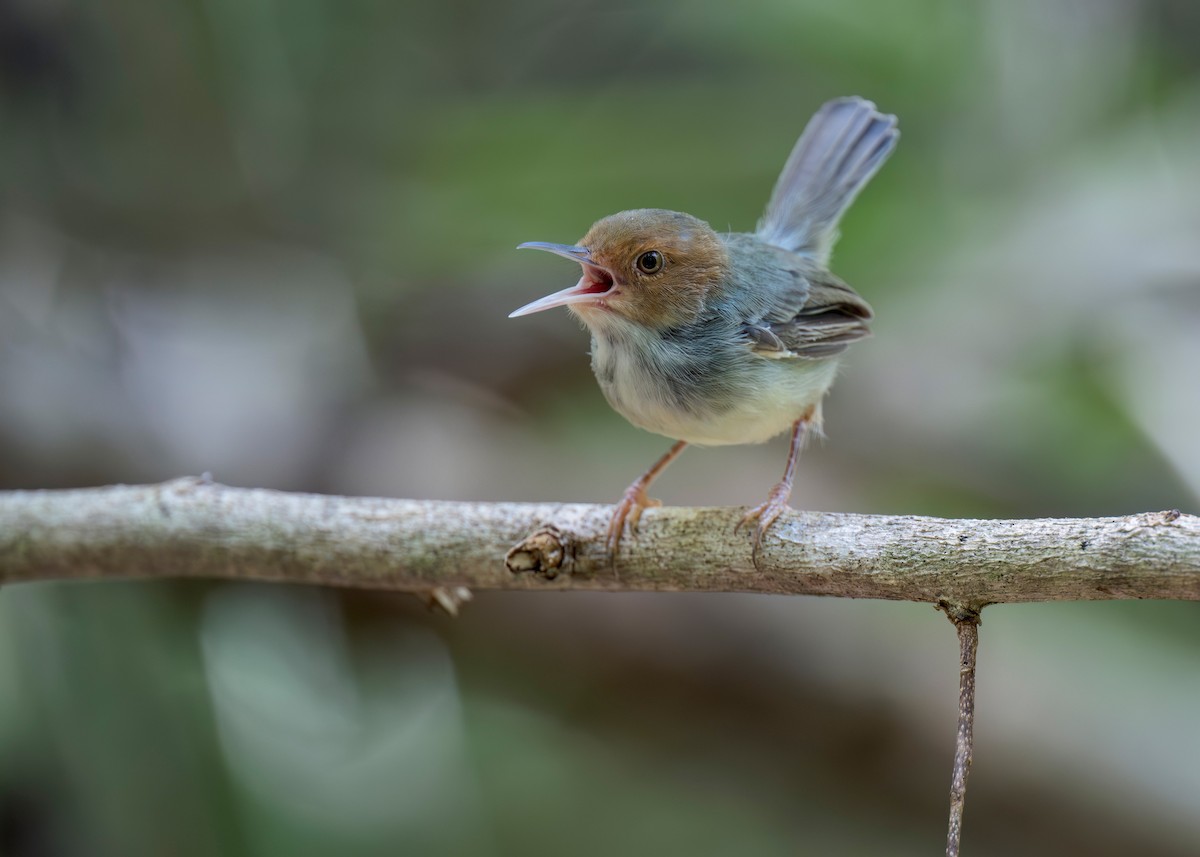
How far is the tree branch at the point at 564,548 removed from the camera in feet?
6.04

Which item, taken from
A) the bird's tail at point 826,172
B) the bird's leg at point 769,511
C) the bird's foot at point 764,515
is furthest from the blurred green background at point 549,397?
the bird's foot at point 764,515

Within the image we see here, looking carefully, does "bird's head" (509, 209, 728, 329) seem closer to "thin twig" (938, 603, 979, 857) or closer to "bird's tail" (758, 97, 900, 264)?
"bird's tail" (758, 97, 900, 264)

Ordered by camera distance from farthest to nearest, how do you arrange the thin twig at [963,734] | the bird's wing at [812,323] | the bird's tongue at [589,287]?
the bird's wing at [812,323]
the bird's tongue at [589,287]
the thin twig at [963,734]

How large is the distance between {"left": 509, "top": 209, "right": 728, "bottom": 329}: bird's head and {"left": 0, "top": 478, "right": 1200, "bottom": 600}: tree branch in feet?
1.72

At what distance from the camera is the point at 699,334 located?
110 inches

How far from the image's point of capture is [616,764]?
15.0 ft

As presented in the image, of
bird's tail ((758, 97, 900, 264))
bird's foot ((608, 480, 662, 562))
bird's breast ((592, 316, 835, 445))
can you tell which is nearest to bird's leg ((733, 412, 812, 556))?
bird's breast ((592, 316, 835, 445))

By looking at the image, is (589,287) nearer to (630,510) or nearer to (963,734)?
(630,510)

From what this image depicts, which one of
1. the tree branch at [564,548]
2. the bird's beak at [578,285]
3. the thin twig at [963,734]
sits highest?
the bird's beak at [578,285]

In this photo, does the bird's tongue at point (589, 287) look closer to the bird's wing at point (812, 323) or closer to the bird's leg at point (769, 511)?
the bird's wing at point (812, 323)

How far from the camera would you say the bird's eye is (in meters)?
2.73

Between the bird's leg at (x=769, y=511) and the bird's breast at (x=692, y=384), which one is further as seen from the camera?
the bird's breast at (x=692, y=384)

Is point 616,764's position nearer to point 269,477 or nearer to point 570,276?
point 269,477

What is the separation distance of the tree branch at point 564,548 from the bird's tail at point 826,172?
1605mm
